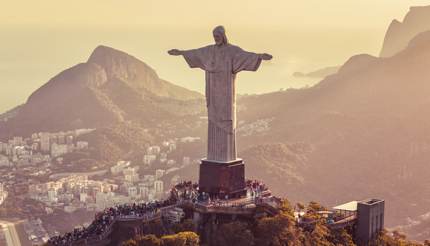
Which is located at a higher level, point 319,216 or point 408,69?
point 408,69

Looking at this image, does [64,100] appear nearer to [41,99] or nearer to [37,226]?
[41,99]

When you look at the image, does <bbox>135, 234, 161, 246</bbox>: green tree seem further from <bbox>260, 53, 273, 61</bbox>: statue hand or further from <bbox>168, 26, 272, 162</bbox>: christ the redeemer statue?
<bbox>260, 53, 273, 61</bbox>: statue hand

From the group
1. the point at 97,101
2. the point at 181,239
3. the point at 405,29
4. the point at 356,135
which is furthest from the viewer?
the point at 405,29

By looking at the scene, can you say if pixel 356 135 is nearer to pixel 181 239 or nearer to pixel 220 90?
pixel 220 90

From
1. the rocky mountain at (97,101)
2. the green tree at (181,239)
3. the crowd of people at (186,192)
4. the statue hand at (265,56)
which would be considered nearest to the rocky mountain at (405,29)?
the rocky mountain at (97,101)

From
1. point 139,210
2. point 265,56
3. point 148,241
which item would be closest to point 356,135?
point 265,56

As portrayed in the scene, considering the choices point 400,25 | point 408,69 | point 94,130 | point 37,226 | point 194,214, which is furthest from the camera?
point 400,25

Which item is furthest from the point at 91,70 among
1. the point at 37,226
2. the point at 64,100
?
the point at 37,226
